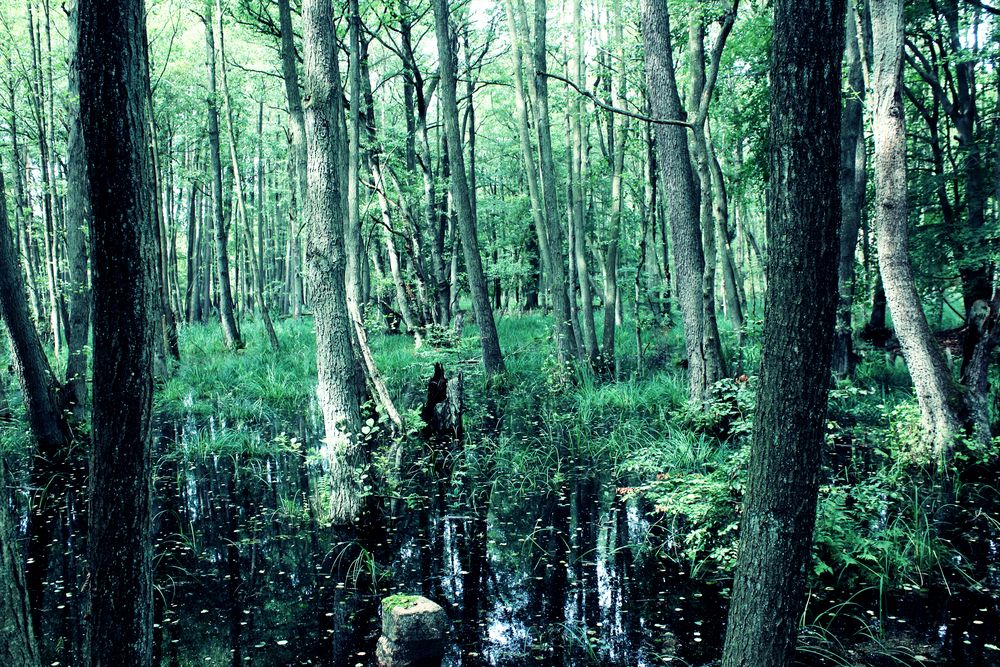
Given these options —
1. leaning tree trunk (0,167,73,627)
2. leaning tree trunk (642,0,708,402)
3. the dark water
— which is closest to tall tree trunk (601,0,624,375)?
leaning tree trunk (642,0,708,402)

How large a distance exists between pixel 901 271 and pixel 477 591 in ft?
18.5

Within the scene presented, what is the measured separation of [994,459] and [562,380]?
6565 mm

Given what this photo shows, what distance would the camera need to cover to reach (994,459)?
7.13 metres

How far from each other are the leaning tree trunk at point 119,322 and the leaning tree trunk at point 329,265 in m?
3.41

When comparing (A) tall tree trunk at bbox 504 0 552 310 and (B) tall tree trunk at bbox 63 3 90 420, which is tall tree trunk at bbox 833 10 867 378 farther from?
(B) tall tree trunk at bbox 63 3 90 420

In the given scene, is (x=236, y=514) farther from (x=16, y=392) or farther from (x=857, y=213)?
(x=857, y=213)

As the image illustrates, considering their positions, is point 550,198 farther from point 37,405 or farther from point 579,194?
point 37,405

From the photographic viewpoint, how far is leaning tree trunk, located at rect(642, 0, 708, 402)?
8.50 meters

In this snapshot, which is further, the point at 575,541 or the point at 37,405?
the point at 37,405

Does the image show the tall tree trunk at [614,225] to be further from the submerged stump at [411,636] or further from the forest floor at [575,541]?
the submerged stump at [411,636]

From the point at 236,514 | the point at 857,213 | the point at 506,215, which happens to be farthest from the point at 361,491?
the point at 506,215

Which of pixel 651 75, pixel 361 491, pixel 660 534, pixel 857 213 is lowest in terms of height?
pixel 660 534

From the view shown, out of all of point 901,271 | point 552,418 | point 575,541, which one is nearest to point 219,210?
point 552,418

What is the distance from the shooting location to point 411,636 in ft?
13.9
